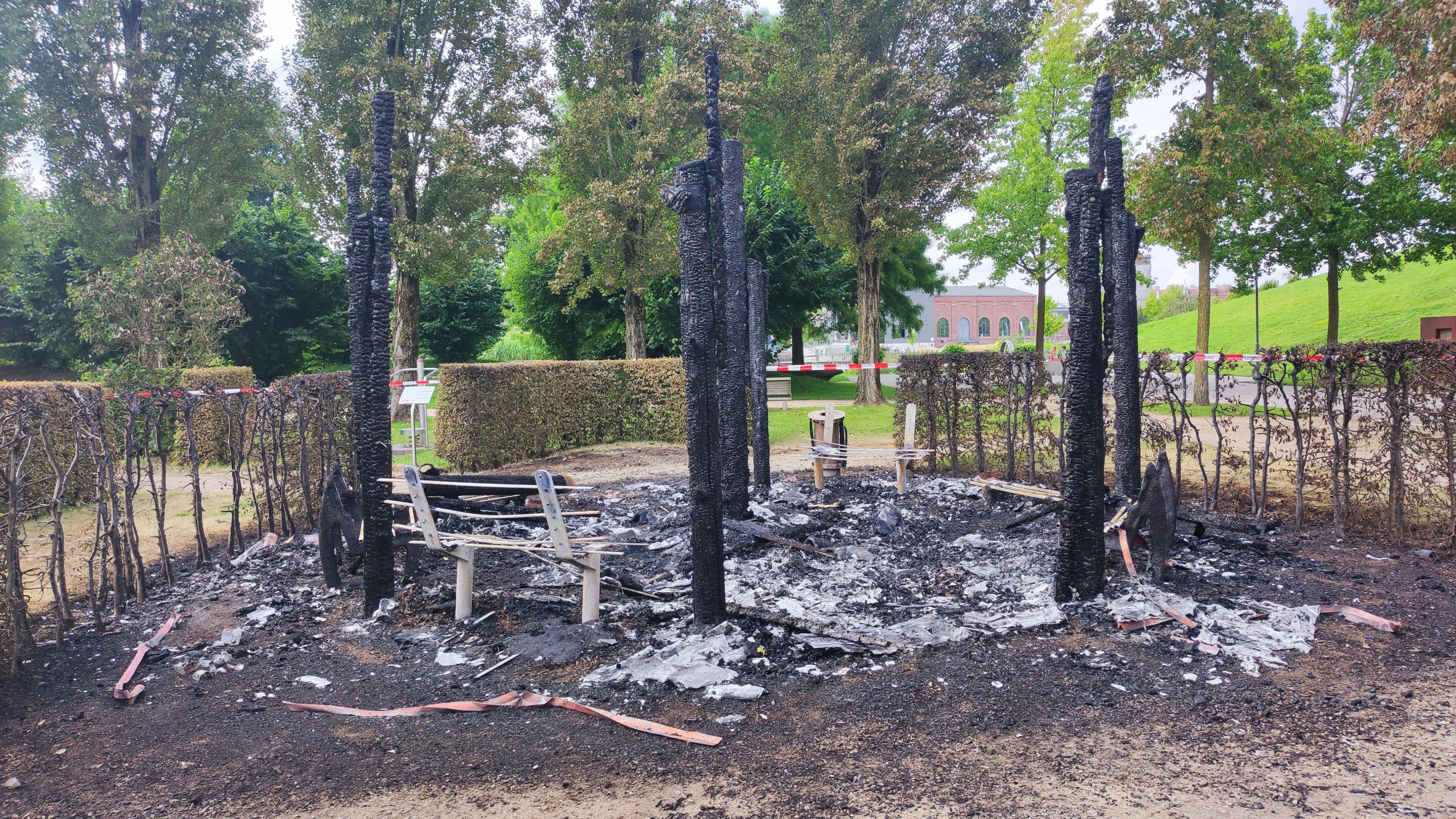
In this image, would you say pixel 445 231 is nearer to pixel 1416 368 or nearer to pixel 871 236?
pixel 871 236

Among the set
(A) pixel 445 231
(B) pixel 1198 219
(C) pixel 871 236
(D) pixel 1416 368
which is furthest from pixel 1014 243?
(D) pixel 1416 368

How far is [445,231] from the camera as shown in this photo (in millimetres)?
21234

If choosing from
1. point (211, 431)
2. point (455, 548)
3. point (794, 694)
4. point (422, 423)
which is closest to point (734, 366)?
point (455, 548)

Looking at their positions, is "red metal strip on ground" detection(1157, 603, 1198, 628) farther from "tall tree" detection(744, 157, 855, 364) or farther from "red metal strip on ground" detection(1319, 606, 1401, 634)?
"tall tree" detection(744, 157, 855, 364)

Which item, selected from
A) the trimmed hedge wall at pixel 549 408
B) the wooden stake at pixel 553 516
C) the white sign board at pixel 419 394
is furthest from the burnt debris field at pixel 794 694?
the trimmed hedge wall at pixel 549 408

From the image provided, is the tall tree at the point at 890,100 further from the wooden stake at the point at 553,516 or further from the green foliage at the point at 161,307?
the wooden stake at the point at 553,516

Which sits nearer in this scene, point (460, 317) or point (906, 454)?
point (906, 454)

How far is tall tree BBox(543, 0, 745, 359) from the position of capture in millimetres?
20266

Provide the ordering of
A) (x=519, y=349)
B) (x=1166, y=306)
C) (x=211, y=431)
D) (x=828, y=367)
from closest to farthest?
(x=211, y=431) → (x=828, y=367) → (x=519, y=349) → (x=1166, y=306)

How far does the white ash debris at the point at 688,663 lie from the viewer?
4.43 m

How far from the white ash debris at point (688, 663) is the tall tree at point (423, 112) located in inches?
688

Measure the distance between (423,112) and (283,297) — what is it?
11337mm

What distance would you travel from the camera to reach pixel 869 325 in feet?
76.4

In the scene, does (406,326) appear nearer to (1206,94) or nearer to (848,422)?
(848,422)
